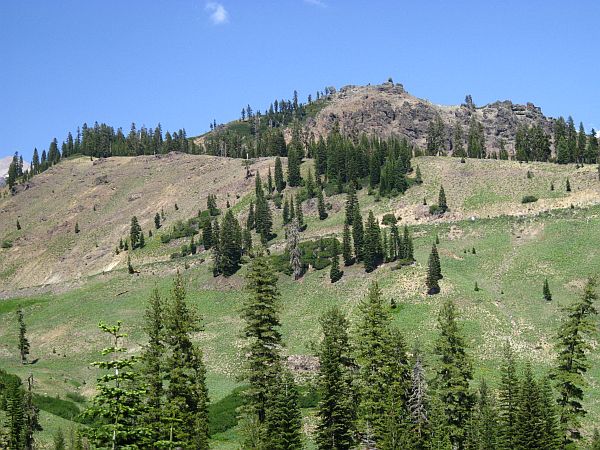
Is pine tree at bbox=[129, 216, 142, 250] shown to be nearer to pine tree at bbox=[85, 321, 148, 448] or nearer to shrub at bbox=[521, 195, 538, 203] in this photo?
shrub at bbox=[521, 195, 538, 203]

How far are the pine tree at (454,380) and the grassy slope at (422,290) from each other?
77.5 ft

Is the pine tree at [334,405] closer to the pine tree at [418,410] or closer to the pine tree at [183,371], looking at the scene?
the pine tree at [418,410]

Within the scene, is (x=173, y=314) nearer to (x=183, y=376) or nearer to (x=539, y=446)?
(x=183, y=376)

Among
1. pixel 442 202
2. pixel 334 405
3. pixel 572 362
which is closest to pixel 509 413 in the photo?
pixel 572 362

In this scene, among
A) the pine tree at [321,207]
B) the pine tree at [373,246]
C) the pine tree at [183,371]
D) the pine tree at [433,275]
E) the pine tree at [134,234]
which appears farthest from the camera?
the pine tree at [134,234]

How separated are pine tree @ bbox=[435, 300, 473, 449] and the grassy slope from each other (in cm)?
2363

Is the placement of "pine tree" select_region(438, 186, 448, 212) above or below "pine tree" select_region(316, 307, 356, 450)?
above

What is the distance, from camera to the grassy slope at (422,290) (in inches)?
3575

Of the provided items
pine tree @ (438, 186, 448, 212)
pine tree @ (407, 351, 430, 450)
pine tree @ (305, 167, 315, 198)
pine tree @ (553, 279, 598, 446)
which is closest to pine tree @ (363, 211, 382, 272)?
pine tree @ (438, 186, 448, 212)

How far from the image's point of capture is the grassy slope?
90812 millimetres

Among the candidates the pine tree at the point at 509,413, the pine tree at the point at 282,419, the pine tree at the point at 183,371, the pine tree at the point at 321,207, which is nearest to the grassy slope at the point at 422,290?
the pine tree at the point at 321,207

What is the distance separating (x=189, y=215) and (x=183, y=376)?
156 m

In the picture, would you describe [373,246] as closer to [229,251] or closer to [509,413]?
[229,251]

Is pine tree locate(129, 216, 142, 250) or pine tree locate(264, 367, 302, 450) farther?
pine tree locate(129, 216, 142, 250)
